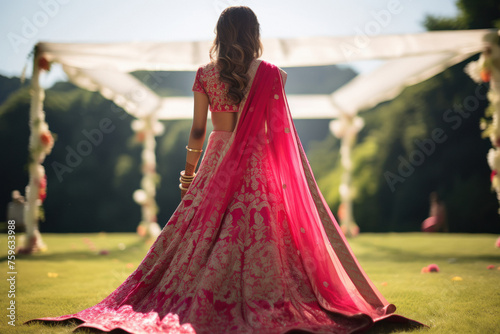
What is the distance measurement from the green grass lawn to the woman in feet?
0.95

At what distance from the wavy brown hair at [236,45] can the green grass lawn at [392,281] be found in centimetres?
139

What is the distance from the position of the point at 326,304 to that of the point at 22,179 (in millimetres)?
7623

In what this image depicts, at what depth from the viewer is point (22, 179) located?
26.7 feet

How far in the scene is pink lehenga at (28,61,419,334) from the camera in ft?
6.34

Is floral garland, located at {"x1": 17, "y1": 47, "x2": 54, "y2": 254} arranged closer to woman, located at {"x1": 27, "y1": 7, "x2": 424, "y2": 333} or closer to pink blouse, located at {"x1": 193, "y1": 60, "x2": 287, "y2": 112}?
woman, located at {"x1": 27, "y1": 7, "x2": 424, "y2": 333}

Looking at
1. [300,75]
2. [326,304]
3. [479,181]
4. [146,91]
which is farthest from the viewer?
[300,75]

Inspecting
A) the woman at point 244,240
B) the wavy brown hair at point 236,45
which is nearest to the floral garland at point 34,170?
the woman at point 244,240

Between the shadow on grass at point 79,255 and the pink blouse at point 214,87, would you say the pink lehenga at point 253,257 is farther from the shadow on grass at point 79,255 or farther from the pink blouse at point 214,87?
the shadow on grass at point 79,255

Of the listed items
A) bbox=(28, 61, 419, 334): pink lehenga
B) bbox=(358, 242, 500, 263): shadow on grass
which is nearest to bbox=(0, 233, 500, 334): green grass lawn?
bbox=(358, 242, 500, 263): shadow on grass

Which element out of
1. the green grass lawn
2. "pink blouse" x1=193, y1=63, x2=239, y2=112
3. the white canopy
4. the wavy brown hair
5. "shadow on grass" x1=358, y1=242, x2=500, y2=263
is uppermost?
the white canopy

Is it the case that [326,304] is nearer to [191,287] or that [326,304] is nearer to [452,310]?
[191,287]

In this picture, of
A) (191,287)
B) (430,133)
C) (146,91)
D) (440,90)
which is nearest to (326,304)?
(191,287)

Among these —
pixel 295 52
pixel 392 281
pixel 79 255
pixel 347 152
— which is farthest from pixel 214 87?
pixel 347 152

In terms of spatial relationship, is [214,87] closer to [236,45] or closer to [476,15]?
[236,45]
